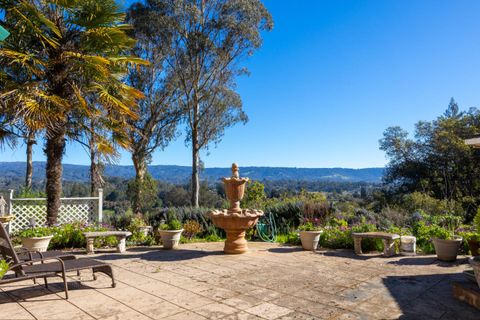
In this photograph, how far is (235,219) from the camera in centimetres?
651

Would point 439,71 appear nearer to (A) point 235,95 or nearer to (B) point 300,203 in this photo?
(B) point 300,203

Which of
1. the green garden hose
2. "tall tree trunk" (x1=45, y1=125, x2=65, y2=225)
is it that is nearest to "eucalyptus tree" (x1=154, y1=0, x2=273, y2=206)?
the green garden hose

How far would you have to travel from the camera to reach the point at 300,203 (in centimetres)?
1029

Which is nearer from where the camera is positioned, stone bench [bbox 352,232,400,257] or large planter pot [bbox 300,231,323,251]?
stone bench [bbox 352,232,400,257]

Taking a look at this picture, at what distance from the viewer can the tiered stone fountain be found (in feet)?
21.5

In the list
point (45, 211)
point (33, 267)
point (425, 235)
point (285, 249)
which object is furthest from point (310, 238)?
point (45, 211)

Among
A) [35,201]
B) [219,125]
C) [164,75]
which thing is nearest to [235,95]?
[219,125]

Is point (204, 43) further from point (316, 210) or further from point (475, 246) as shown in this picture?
point (475, 246)

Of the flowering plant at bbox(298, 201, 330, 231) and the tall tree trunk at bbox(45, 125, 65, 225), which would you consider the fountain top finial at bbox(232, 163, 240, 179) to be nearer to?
the flowering plant at bbox(298, 201, 330, 231)

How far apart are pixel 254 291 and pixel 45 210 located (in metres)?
7.34

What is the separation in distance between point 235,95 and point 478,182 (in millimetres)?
14763

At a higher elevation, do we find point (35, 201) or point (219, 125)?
point (219, 125)

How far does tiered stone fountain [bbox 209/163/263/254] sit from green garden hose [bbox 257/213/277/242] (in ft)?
7.14

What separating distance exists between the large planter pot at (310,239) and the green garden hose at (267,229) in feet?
4.96
